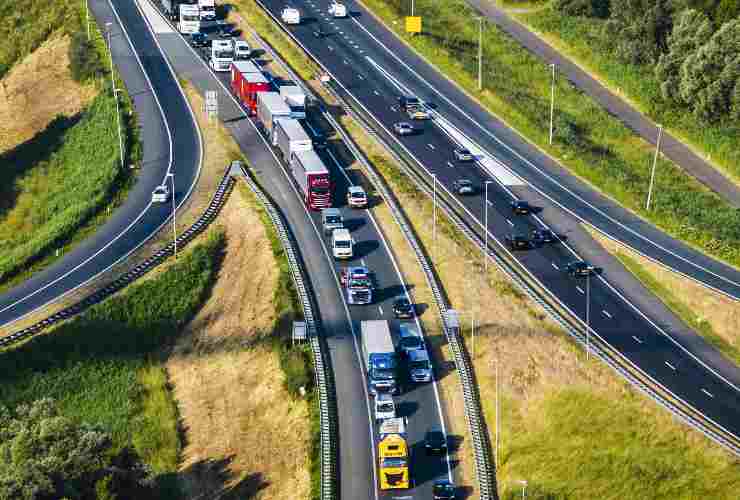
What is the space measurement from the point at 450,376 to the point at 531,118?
54.1 metres

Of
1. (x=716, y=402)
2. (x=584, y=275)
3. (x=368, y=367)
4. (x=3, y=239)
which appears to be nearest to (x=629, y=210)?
(x=584, y=275)

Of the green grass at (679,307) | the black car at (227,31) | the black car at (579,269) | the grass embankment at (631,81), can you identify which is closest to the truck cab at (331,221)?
the black car at (579,269)

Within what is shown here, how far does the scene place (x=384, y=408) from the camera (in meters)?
75.6

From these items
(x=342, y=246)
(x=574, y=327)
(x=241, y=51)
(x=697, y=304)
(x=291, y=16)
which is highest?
(x=291, y=16)

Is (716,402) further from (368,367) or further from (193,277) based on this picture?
(193,277)

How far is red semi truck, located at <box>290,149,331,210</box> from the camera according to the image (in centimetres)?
10200

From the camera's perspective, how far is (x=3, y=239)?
114812mm

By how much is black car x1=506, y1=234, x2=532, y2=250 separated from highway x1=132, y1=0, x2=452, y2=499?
433 inches

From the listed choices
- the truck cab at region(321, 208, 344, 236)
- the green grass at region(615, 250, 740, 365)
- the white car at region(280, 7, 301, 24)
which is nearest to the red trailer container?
the white car at region(280, 7, 301, 24)

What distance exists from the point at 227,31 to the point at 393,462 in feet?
305

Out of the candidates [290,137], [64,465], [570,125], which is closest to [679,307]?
[290,137]

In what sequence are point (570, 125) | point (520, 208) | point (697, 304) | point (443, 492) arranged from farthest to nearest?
1. point (570, 125)
2. point (520, 208)
3. point (697, 304)
4. point (443, 492)

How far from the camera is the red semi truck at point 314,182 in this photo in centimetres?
10200

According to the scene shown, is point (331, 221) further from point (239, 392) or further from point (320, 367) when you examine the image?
point (320, 367)
